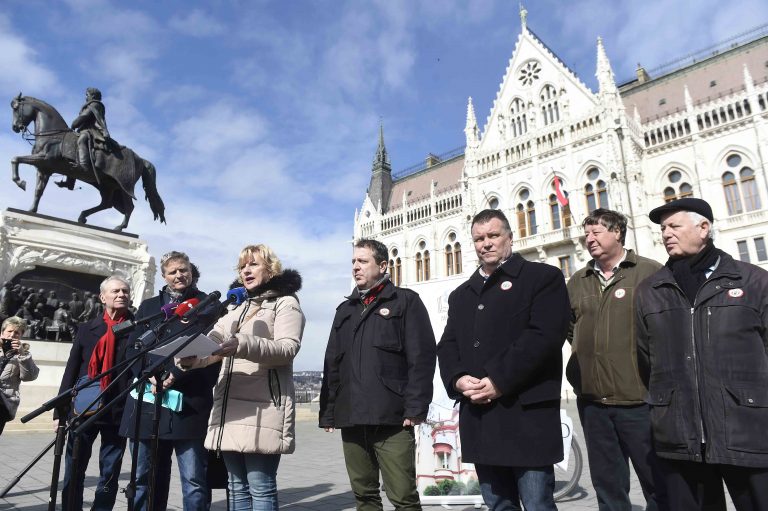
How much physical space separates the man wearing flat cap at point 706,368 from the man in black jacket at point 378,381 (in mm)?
1395

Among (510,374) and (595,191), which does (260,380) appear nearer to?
(510,374)

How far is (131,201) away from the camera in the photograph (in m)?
11.7

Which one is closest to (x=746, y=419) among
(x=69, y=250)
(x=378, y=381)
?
(x=378, y=381)

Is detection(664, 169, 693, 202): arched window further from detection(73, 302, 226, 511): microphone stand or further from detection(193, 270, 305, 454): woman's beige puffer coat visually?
detection(73, 302, 226, 511): microphone stand

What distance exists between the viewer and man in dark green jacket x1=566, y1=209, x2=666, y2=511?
10.3ft

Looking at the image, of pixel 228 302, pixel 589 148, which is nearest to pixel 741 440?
pixel 228 302

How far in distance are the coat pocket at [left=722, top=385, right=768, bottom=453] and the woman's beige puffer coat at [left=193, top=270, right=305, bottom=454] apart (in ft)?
7.89

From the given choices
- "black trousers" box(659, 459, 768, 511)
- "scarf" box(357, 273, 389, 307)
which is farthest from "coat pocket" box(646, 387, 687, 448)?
"scarf" box(357, 273, 389, 307)

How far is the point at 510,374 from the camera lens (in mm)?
2588

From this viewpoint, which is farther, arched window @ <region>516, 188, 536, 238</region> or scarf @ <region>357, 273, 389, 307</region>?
→ arched window @ <region>516, 188, 536, 238</region>

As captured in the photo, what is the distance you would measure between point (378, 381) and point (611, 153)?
27.5 meters

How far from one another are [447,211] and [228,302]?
3566 cm

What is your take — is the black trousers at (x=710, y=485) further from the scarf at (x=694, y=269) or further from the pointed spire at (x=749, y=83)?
the pointed spire at (x=749, y=83)

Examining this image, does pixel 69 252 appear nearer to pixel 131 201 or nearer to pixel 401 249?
pixel 131 201
